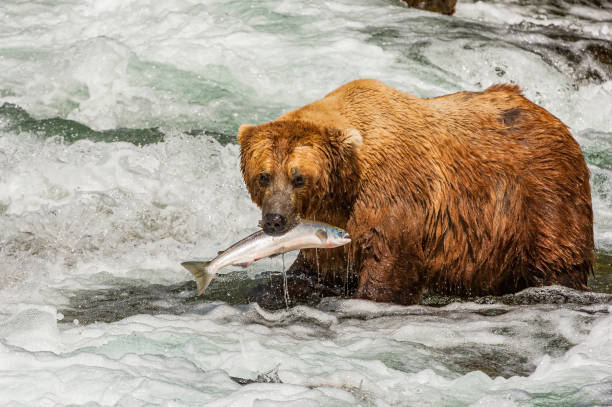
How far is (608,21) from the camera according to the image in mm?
Answer: 16156

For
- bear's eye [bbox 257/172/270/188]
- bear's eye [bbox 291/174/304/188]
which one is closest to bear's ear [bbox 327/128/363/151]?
bear's eye [bbox 291/174/304/188]

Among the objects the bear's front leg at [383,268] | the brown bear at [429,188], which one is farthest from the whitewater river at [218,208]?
the brown bear at [429,188]

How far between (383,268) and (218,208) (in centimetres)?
320

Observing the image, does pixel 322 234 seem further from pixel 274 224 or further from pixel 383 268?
pixel 383 268

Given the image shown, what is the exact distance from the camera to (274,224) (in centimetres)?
511

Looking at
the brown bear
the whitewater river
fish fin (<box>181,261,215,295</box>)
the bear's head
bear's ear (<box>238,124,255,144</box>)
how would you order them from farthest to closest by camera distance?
bear's ear (<box>238,124,255,144</box>) < the brown bear < the bear's head < fish fin (<box>181,261,215,295</box>) < the whitewater river

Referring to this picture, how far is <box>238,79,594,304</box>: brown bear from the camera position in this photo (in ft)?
18.0

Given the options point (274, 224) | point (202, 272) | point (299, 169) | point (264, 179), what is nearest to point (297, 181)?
point (299, 169)

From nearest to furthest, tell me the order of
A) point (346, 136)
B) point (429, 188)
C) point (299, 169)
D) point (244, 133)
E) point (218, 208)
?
point (299, 169), point (346, 136), point (244, 133), point (429, 188), point (218, 208)

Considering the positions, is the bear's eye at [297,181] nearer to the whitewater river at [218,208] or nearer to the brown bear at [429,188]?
the brown bear at [429,188]

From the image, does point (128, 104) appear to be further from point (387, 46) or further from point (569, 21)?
point (569, 21)

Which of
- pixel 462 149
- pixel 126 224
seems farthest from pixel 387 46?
pixel 462 149

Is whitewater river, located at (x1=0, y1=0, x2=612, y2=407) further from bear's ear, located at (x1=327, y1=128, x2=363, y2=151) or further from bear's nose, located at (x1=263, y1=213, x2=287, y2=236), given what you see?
bear's ear, located at (x1=327, y1=128, x2=363, y2=151)

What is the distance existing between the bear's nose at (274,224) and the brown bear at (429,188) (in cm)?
9
